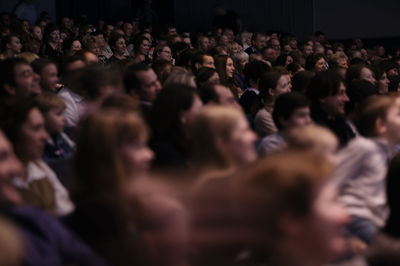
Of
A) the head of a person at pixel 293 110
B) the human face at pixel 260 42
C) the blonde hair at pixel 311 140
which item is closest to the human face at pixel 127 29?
the human face at pixel 260 42

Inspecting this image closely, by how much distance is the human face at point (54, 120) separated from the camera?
296cm

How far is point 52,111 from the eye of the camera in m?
2.96

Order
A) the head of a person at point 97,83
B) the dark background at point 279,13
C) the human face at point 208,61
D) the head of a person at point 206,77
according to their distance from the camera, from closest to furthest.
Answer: the head of a person at point 97,83
the head of a person at point 206,77
the human face at point 208,61
the dark background at point 279,13

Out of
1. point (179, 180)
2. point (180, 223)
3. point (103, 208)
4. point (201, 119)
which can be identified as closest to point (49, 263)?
point (103, 208)

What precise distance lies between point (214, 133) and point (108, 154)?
38 cm

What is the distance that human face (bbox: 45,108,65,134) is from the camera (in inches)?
116

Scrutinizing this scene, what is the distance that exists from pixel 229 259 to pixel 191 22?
1049cm

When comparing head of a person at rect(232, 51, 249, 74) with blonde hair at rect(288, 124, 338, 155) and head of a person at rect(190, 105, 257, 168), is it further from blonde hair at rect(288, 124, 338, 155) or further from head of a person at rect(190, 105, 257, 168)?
blonde hair at rect(288, 124, 338, 155)

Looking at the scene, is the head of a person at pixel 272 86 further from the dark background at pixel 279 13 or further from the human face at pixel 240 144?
the dark background at pixel 279 13

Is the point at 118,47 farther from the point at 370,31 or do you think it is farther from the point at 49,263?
the point at 370,31

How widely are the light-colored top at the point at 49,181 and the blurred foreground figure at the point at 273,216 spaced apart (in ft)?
2.31

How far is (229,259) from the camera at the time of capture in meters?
1.75

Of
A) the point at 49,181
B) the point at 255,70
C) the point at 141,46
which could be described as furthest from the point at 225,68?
the point at 49,181

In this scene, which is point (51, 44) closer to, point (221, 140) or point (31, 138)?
point (31, 138)
